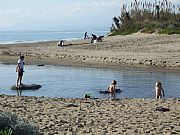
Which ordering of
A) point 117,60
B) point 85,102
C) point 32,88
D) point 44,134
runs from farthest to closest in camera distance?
1. point 117,60
2. point 32,88
3. point 85,102
4. point 44,134

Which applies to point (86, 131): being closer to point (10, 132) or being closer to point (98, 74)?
point (10, 132)

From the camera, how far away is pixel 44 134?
11117 mm

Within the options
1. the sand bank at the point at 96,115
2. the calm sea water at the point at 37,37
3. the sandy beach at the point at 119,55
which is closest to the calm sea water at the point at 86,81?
the sandy beach at the point at 119,55

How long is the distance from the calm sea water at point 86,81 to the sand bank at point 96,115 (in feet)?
12.5

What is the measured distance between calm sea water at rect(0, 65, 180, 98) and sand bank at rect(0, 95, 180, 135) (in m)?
3.82

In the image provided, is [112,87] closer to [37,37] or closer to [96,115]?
[96,115]

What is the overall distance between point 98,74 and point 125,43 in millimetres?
13869

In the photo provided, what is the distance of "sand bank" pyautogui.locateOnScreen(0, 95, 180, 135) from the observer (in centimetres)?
1188

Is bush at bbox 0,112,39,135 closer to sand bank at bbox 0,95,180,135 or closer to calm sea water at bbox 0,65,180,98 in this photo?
sand bank at bbox 0,95,180,135

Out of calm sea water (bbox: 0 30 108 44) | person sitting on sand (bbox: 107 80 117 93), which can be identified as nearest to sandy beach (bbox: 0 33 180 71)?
person sitting on sand (bbox: 107 80 117 93)

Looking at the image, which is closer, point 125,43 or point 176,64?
point 176,64

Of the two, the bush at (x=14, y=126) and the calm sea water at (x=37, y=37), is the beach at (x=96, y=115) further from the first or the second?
the calm sea water at (x=37, y=37)

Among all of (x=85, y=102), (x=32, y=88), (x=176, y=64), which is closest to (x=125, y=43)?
(x=176, y=64)

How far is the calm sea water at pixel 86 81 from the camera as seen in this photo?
20.8 meters
